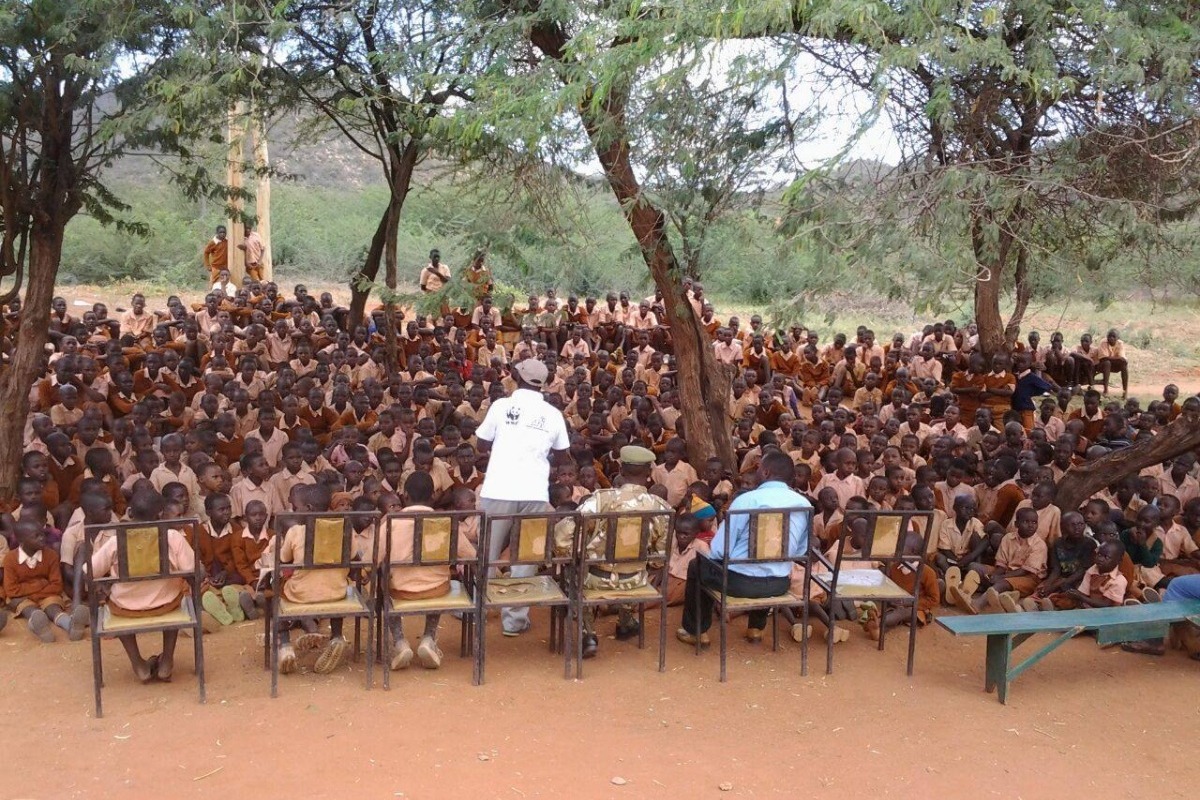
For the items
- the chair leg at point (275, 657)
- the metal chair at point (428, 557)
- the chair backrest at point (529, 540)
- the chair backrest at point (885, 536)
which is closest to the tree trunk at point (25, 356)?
the chair leg at point (275, 657)

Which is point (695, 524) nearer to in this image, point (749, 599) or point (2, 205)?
point (749, 599)

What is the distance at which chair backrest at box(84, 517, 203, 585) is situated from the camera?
15.1 feet

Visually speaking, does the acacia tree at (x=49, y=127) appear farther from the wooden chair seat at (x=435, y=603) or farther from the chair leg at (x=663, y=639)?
the chair leg at (x=663, y=639)

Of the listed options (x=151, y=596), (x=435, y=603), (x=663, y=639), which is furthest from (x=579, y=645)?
(x=151, y=596)

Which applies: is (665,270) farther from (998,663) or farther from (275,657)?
(275,657)

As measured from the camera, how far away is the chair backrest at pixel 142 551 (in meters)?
4.59

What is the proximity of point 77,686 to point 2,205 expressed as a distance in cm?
374

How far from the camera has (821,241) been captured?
5.38m

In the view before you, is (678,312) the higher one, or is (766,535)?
(678,312)

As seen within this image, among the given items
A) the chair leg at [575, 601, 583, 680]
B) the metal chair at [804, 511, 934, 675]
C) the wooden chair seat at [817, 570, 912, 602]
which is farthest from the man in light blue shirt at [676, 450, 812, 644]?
the chair leg at [575, 601, 583, 680]

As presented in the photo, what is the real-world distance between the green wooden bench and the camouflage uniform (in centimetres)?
150

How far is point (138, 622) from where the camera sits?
4.84m

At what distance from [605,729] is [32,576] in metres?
3.65

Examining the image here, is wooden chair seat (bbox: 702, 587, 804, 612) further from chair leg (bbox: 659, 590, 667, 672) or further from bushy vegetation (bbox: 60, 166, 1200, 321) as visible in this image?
bushy vegetation (bbox: 60, 166, 1200, 321)
